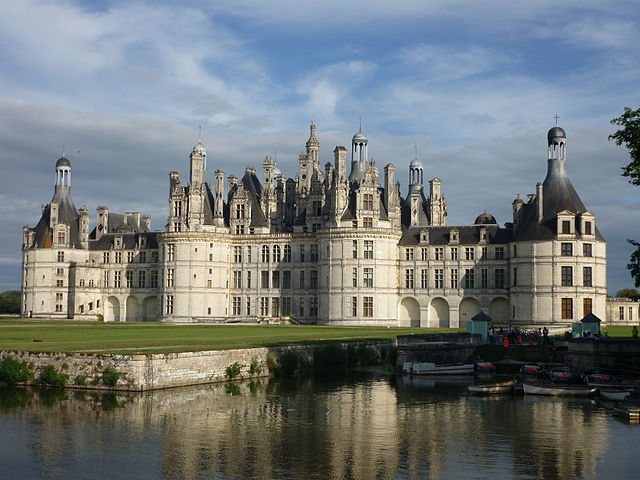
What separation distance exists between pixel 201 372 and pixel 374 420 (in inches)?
398

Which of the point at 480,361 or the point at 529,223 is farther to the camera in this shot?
the point at 529,223

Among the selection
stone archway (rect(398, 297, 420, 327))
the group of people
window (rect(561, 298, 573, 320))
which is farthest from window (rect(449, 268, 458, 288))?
the group of people

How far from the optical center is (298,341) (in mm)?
46344

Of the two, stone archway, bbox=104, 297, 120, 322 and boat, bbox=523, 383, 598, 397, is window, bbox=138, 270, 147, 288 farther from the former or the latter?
boat, bbox=523, 383, 598, 397

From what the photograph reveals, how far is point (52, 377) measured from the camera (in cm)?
3425

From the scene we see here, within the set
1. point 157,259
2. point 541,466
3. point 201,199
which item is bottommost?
point 541,466

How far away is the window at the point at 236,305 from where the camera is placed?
82.5 m

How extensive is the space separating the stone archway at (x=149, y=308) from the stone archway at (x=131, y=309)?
1151mm

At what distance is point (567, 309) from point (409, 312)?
15.5 meters

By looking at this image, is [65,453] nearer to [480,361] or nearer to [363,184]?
[480,361]

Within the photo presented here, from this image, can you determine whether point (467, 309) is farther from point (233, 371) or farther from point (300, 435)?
point (300, 435)

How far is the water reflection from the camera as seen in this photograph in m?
21.9

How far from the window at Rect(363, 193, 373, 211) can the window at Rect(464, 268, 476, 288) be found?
10307mm

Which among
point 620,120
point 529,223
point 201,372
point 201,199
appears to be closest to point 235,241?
point 201,199
